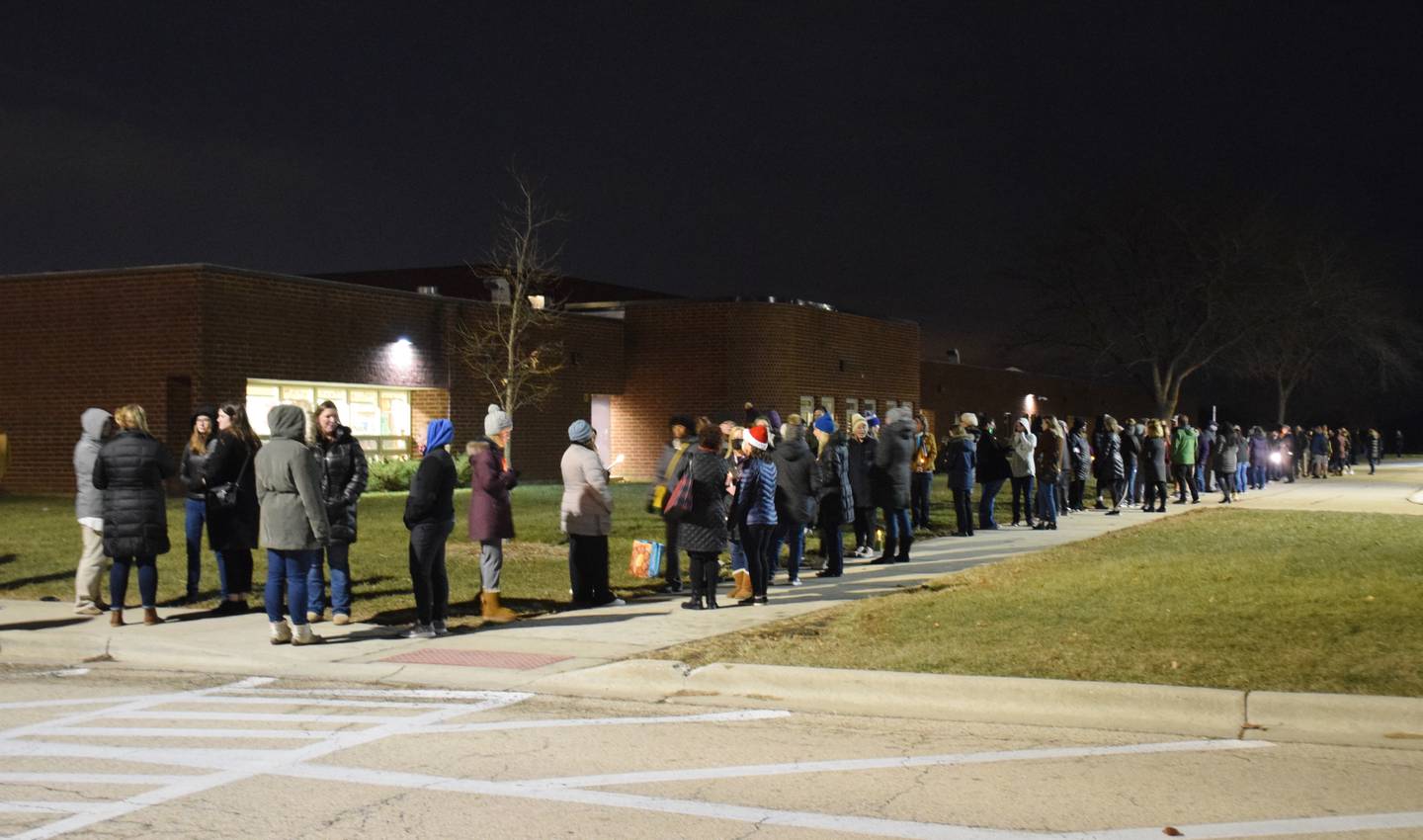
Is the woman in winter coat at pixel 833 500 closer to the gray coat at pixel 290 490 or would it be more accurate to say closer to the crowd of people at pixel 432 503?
the crowd of people at pixel 432 503

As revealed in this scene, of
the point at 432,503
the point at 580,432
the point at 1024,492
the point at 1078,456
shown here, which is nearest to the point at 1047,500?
the point at 1024,492

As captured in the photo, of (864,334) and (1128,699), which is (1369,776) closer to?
(1128,699)

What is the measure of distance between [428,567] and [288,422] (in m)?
1.56

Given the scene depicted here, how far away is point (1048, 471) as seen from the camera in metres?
20.9

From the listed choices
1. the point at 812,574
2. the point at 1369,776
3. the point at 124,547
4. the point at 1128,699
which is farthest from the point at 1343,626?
the point at 124,547

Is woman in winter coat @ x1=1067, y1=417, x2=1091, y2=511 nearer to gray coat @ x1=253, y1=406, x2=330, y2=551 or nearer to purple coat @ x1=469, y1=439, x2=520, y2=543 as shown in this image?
purple coat @ x1=469, y1=439, x2=520, y2=543

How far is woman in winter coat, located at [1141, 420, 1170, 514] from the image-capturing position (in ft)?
79.6

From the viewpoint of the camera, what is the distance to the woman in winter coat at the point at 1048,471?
20906 mm

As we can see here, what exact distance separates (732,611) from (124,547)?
5082mm

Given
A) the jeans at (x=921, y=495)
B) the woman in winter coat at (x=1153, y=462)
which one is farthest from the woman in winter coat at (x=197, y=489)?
the woman in winter coat at (x=1153, y=462)

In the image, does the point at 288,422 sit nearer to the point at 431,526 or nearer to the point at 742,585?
the point at 431,526

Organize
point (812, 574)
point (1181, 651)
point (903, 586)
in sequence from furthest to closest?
point (812, 574) < point (903, 586) < point (1181, 651)

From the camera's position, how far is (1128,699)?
791 centimetres

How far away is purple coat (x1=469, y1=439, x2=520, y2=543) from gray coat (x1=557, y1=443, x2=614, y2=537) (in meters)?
0.86
